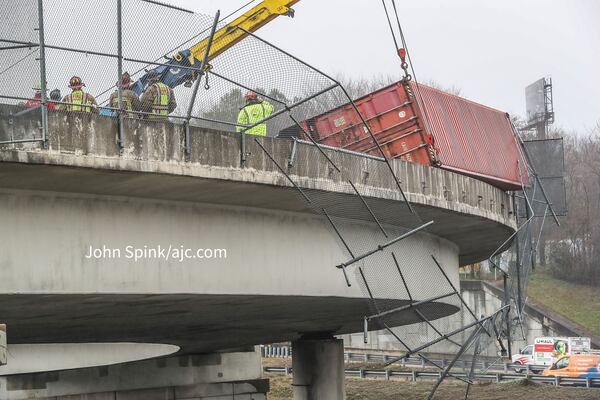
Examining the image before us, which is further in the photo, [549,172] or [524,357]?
[524,357]

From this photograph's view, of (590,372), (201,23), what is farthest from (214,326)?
(590,372)

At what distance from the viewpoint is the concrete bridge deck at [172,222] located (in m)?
12.1

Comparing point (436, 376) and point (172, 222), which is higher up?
point (172, 222)

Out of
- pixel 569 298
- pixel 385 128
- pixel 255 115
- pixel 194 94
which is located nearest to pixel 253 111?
pixel 255 115

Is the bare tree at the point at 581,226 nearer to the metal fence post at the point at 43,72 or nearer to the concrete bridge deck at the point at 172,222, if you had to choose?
the concrete bridge deck at the point at 172,222

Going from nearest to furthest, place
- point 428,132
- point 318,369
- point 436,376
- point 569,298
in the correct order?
point 428,132 < point 318,369 < point 436,376 < point 569,298

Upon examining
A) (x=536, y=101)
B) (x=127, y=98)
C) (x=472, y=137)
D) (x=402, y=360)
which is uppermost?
(x=536, y=101)

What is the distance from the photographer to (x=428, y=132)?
64.1 ft

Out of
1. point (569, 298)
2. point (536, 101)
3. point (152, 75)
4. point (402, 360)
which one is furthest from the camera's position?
point (536, 101)

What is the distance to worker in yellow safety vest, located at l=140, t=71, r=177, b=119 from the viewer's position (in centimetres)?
1307

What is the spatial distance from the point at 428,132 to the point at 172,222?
7.27m

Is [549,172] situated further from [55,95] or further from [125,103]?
[55,95]

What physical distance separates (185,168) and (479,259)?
14.0 metres

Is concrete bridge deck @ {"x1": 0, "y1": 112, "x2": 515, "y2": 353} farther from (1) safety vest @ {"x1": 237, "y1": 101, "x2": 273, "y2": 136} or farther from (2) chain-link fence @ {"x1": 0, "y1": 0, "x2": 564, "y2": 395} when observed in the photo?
(1) safety vest @ {"x1": 237, "y1": 101, "x2": 273, "y2": 136}
